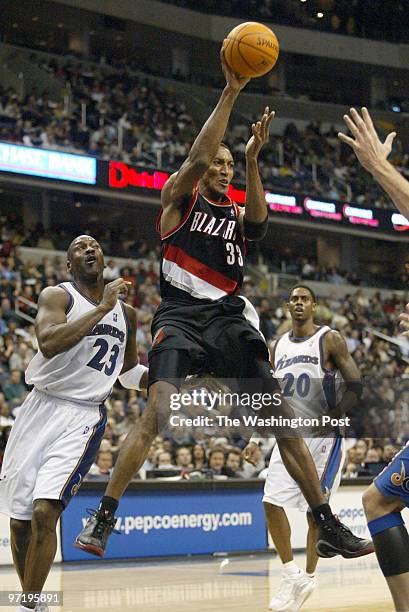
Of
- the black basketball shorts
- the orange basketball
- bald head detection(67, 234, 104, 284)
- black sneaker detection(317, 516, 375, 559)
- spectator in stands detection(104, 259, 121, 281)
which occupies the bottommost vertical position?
spectator in stands detection(104, 259, 121, 281)

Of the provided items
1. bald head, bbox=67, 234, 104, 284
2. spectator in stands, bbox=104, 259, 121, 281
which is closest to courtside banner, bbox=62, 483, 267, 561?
bald head, bbox=67, 234, 104, 284

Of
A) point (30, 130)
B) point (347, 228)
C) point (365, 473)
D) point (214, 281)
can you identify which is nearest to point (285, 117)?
point (347, 228)

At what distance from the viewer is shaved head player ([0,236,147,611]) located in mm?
5840

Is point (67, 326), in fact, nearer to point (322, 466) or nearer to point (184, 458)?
point (322, 466)

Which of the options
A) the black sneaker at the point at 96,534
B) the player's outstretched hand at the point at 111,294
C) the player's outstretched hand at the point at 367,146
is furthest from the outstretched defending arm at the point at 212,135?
the black sneaker at the point at 96,534

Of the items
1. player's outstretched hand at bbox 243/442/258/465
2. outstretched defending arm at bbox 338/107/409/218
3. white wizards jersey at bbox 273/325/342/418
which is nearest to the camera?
outstretched defending arm at bbox 338/107/409/218

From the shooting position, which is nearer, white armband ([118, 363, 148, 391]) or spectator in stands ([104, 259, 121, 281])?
white armband ([118, 363, 148, 391])

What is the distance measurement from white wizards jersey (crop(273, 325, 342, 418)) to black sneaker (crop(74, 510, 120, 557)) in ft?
10.7

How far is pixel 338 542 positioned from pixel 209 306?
5.58ft

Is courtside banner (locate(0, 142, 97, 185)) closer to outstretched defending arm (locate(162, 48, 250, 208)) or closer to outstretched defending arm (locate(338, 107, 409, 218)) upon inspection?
outstretched defending arm (locate(162, 48, 250, 208))

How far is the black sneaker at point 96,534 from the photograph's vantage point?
5500 millimetres

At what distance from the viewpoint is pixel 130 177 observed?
24.7 metres

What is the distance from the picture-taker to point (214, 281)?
20.3 ft

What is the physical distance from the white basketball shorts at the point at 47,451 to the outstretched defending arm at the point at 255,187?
1629mm
